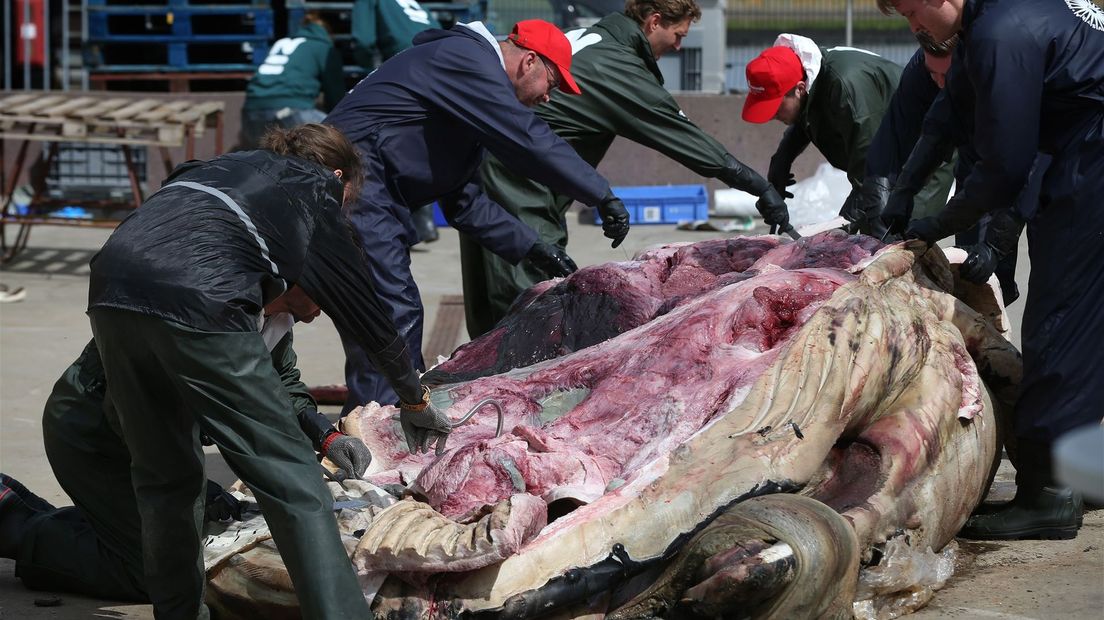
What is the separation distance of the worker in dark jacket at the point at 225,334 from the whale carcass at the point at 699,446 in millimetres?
258

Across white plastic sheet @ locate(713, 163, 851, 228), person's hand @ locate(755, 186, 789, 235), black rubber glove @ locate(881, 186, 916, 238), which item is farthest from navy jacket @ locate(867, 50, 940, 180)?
white plastic sheet @ locate(713, 163, 851, 228)

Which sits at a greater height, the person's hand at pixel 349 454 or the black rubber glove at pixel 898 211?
the black rubber glove at pixel 898 211

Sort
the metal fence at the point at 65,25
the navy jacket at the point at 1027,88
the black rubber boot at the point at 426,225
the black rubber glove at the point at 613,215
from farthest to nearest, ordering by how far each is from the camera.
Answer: the metal fence at the point at 65,25, the black rubber boot at the point at 426,225, the black rubber glove at the point at 613,215, the navy jacket at the point at 1027,88

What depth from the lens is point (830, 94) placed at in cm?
649

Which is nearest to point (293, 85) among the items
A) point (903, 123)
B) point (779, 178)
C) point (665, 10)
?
point (665, 10)

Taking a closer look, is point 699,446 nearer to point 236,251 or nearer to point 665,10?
point 236,251

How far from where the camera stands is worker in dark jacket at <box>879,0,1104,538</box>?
4.56 meters

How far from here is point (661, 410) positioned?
425cm

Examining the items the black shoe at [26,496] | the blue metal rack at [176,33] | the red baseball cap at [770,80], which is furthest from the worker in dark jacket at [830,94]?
the blue metal rack at [176,33]

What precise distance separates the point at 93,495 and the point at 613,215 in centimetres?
245

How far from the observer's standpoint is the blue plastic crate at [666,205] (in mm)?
12141

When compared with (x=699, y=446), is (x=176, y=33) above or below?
above

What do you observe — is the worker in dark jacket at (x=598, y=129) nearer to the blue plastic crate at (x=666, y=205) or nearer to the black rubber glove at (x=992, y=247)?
the black rubber glove at (x=992, y=247)

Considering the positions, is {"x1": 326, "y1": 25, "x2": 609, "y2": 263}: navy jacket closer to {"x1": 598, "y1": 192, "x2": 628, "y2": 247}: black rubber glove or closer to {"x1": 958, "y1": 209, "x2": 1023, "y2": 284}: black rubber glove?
{"x1": 598, "y1": 192, "x2": 628, "y2": 247}: black rubber glove
